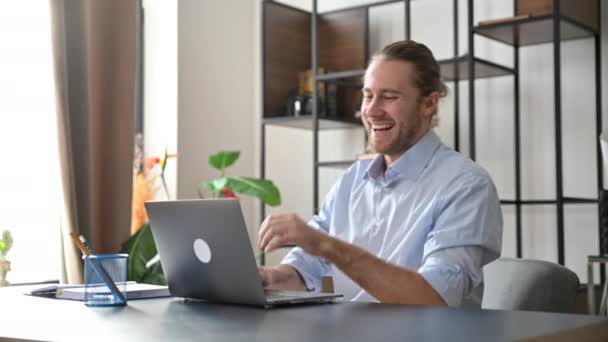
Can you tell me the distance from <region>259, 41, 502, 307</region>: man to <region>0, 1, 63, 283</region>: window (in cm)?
223

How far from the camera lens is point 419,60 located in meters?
2.04

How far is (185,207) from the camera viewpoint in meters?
1.47

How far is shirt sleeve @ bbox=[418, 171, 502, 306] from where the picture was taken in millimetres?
1686

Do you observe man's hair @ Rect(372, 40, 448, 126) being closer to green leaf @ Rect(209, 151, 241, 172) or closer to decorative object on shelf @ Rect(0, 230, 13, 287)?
decorative object on shelf @ Rect(0, 230, 13, 287)

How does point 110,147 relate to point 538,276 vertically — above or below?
above

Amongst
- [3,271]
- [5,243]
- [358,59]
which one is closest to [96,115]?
[5,243]

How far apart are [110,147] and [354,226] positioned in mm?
2124

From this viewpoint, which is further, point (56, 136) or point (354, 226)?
point (56, 136)

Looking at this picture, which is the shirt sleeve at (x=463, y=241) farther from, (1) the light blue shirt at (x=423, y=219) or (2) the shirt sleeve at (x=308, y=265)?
(2) the shirt sleeve at (x=308, y=265)

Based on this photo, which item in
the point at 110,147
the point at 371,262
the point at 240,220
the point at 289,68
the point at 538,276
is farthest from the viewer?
the point at 289,68

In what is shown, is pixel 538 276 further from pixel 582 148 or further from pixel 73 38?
pixel 73 38

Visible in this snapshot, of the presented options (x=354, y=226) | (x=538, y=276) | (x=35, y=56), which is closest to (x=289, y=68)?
(x=35, y=56)

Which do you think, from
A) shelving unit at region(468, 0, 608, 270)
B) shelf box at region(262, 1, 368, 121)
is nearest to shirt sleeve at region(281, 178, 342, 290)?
shelving unit at region(468, 0, 608, 270)

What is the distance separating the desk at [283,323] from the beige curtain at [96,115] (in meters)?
2.34
